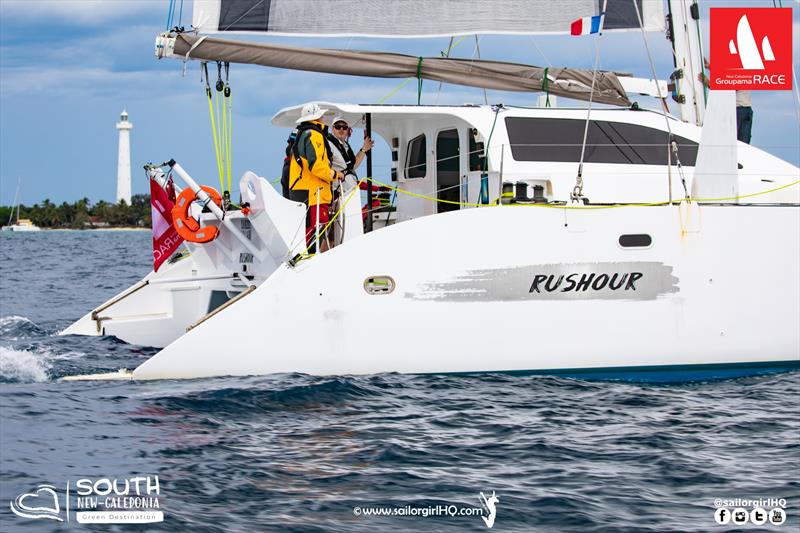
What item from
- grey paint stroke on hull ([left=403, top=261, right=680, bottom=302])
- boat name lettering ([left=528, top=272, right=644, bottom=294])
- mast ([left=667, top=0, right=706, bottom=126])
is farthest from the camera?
mast ([left=667, top=0, right=706, bottom=126])

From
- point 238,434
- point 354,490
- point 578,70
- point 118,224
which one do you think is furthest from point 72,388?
point 118,224

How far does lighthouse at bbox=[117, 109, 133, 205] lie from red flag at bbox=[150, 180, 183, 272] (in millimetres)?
112941

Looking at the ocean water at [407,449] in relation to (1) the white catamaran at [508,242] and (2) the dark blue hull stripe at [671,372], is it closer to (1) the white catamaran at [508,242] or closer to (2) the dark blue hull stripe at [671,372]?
(2) the dark blue hull stripe at [671,372]

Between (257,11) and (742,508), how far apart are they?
6307 millimetres

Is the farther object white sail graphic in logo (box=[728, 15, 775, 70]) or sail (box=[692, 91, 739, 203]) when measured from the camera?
sail (box=[692, 91, 739, 203])

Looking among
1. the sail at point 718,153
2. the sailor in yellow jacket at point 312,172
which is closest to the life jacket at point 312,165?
the sailor in yellow jacket at point 312,172

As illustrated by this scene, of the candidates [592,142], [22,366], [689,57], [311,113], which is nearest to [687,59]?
[689,57]

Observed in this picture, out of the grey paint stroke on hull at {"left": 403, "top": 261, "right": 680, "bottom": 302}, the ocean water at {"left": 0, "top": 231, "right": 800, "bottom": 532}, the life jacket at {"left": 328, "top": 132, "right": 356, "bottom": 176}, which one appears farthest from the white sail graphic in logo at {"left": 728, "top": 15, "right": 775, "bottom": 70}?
the life jacket at {"left": 328, "top": 132, "right": 356, "bottom": 176}

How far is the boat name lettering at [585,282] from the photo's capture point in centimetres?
806

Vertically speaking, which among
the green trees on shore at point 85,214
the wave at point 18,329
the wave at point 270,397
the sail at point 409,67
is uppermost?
the green trees on shore at point 85,214

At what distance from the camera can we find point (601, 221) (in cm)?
817

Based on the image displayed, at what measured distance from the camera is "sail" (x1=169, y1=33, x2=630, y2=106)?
945 cm

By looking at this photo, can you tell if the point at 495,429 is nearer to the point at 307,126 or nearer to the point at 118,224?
the point at 307,126

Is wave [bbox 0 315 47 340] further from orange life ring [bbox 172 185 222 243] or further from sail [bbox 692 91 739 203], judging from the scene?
sail [bbox 692 91 739 203]
